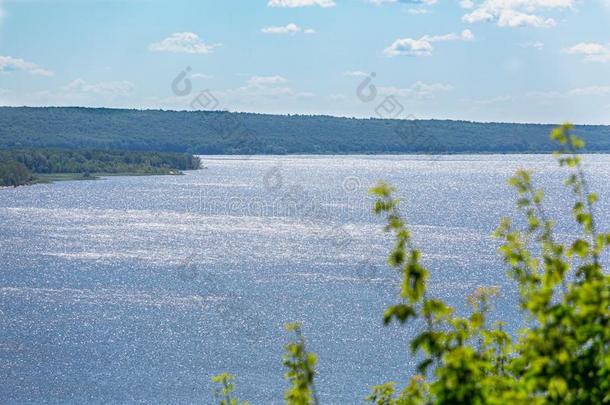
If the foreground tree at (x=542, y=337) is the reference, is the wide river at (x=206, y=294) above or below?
below

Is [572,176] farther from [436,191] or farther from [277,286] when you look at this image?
[436,191]

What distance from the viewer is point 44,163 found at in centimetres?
19200

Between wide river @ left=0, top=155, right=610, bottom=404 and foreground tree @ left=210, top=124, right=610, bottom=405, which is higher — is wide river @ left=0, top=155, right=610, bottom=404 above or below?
below

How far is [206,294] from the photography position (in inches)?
2338

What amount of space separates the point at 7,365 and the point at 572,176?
38489mm

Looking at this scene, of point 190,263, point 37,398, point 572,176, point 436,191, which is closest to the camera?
point 572,176

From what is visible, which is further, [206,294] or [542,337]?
[206,294]

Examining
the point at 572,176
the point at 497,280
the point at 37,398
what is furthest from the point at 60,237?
the point at 572,176

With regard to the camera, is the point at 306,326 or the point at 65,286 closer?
the point at 306,326

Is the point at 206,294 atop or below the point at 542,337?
below

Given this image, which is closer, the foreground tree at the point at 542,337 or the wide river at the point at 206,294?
the foreground tree at the point at 542,337

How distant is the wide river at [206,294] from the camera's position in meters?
40.6

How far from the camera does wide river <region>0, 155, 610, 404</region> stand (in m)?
40.6

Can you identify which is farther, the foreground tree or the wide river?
the wide river
